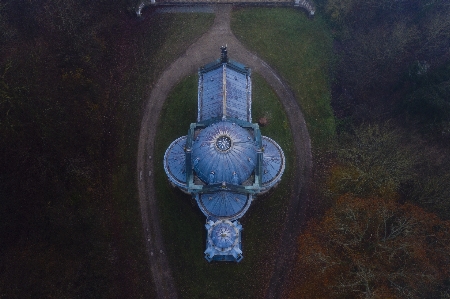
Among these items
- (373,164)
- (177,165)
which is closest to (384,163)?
(373,164)

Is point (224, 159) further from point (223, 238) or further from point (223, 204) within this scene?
point (223, 238)

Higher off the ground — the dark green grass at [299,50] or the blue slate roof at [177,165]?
the dark green grass at [299,50]

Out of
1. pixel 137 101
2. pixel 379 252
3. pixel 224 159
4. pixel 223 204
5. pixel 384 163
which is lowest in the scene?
pixel 379 252

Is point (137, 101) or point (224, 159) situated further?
point (137, 101)

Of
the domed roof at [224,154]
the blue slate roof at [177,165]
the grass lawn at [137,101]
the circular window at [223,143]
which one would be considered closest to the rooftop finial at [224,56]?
the domed roof at [224,154]

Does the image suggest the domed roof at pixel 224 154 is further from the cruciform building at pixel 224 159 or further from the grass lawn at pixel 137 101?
the grass lawn at pixel 137 101

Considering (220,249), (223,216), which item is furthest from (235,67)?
(220,249)

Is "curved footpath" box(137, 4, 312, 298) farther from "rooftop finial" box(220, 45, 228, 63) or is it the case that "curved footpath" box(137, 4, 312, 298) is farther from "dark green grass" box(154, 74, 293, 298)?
"rooftop finial" box(220, 45, 228, 63)
